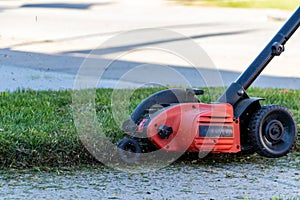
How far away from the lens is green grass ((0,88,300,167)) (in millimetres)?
4523

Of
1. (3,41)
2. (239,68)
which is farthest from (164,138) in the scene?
(3,41)

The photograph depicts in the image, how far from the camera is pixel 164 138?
4.36 m

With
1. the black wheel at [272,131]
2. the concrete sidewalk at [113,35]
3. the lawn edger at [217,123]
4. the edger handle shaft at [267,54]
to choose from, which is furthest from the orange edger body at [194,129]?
the concrete sidewalk at [113,35]

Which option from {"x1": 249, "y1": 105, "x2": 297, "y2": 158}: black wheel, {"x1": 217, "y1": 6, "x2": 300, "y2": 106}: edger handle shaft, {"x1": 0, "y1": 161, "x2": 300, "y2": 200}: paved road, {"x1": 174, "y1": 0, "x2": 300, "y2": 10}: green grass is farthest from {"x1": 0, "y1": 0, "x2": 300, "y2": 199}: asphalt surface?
{"x1": 174, "y1": 0, "x2": 300, "y2": 10}: green grass

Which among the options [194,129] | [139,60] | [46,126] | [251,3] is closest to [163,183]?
[194,129]

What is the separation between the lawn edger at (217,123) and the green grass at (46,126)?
35 cm

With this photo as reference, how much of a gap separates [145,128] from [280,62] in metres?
6.65

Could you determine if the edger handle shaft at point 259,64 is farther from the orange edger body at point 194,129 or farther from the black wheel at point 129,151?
the black wheel at point 129,151

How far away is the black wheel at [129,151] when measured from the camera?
4.55 metres

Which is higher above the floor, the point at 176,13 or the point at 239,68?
the point at 176,13

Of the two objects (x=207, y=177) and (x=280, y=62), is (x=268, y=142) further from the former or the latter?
(x=280, y=62)

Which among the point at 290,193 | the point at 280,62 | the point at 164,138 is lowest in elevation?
the point at 290,193

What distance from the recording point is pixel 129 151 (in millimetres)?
4578

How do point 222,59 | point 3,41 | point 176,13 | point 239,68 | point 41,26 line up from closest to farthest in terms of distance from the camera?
point 239,68 < point 222,59 < point 3,41 < point 41,26 < point 176,13
